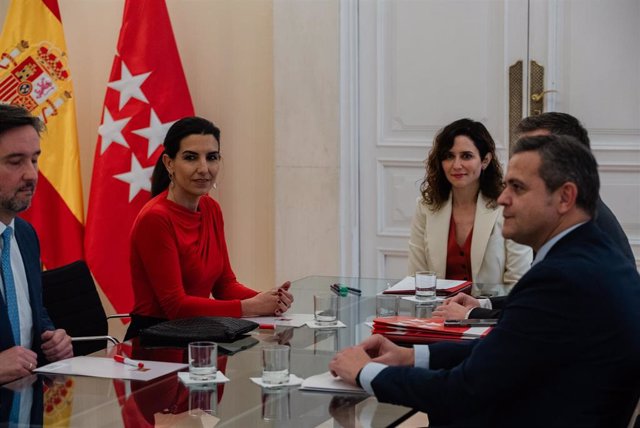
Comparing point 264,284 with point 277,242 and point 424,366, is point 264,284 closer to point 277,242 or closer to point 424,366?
point 277,242

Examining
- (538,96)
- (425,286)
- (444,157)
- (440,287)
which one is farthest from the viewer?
(538,96)

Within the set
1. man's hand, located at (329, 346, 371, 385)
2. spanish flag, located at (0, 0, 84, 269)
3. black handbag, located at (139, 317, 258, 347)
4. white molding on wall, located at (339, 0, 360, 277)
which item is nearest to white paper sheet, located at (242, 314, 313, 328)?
black handbag, located at (139, 317, 258, 347)

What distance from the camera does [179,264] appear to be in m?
3.71

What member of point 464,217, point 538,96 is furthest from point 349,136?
point 464,217

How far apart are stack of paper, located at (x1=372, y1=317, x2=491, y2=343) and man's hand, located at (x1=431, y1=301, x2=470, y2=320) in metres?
0.14

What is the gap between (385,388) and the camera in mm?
2314

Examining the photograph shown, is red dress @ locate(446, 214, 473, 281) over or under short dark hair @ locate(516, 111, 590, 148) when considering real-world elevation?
under

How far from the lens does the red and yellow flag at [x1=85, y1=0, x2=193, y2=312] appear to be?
557 centimetres

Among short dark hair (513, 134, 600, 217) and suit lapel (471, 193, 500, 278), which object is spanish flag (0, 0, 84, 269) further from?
short dark hair (513, 134, 600, 217)

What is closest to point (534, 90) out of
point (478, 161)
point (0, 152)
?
point (478, 161)

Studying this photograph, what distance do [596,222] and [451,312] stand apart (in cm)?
57

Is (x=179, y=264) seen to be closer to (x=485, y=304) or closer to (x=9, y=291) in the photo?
(x=9, y=291)

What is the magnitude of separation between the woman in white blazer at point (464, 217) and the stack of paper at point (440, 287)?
32 centimetres

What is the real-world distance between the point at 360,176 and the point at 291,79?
658mm
